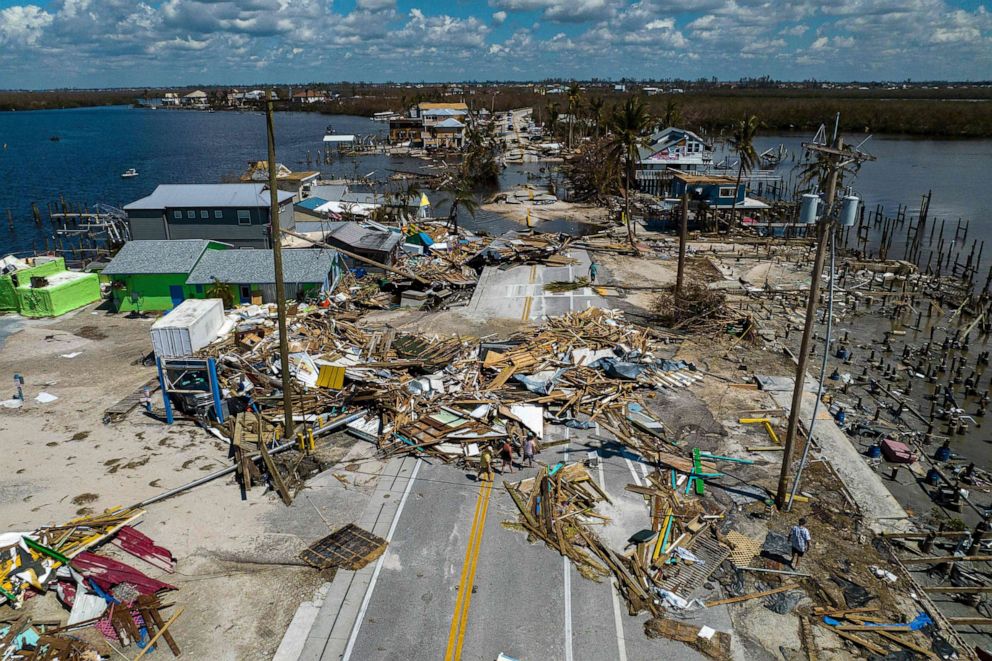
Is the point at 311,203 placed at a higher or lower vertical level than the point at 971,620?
higher

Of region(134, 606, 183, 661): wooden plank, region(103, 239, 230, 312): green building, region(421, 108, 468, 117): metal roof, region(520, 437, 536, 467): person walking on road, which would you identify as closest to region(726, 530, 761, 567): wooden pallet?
region(520, 437, 536, 467): person walking on road

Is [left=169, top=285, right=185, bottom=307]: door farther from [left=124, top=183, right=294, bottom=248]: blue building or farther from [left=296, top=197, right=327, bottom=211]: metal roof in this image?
[left=296, top=197, right=327, bottom=211]: metal roof

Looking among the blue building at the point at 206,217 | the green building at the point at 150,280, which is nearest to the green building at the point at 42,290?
the green building at the point at 150,280

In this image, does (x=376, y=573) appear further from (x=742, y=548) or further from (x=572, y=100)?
(x=572, y=100)

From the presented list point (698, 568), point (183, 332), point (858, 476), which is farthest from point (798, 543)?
point (183, 332)

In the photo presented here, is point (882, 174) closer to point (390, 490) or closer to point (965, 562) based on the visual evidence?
point (965, 562)
